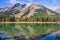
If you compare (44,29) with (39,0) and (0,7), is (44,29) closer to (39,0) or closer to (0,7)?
(39,0)

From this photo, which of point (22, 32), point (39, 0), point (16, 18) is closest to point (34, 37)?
point (22, 32)

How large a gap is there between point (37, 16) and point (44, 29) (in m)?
0.42

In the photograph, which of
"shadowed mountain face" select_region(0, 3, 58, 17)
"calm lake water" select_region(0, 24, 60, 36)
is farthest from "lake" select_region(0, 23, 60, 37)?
"shadowed mountain face" select_region(0, 3, 58, 17)

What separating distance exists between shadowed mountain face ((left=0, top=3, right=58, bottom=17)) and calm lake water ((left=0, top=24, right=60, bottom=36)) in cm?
33

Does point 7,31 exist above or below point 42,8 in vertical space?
below

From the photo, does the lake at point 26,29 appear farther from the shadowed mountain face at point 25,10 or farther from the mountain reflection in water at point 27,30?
the shadowed mountain face at point 25,10

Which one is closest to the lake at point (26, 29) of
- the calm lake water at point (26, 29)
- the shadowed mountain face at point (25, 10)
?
the calm lake water at point (26, 29)

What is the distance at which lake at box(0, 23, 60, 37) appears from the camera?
186 inches

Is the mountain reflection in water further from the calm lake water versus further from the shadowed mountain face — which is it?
the shadowed mountain face

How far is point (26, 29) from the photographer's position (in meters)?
4.84

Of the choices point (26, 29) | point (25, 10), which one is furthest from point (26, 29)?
point (25, 10)

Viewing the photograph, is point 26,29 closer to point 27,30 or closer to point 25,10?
point 27,30

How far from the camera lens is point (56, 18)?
4.84 meters

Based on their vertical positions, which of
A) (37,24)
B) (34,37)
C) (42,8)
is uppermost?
(42,8)
